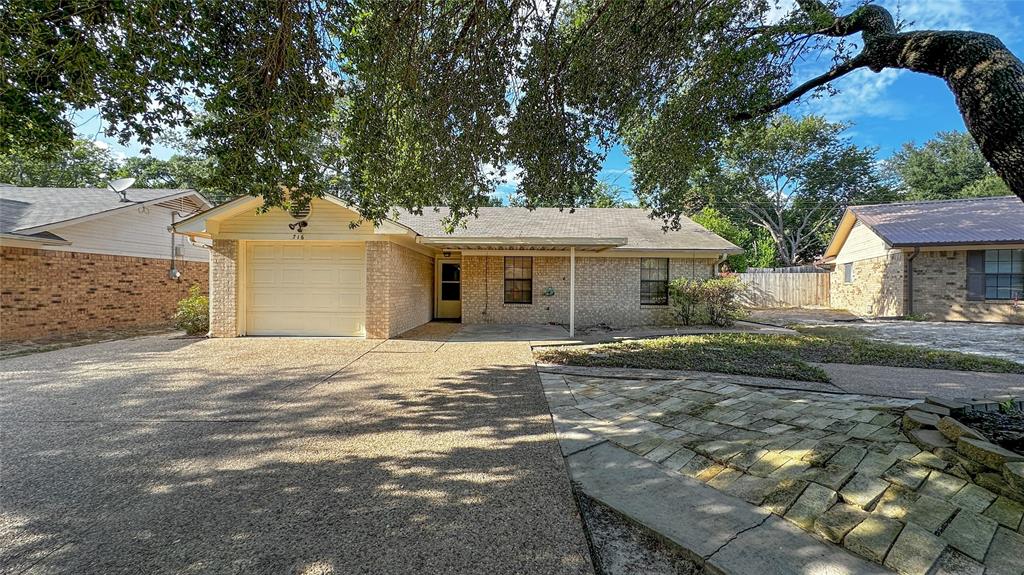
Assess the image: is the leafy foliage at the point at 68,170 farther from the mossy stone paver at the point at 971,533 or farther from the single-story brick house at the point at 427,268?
the mossy stone paver at the point at 971,533

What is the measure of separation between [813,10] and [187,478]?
23.7 ft

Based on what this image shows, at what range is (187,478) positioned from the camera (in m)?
3.05

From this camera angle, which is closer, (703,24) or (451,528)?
(451,528)

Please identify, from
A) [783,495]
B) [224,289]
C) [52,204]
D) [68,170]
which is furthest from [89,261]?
[68,170]

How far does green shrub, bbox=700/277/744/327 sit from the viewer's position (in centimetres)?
1150

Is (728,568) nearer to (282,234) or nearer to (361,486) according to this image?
(361,486)

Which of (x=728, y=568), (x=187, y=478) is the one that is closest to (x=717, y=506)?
(x=728, y=568)

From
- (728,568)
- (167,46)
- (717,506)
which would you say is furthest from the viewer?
(167,46)

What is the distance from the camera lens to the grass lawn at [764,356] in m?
6.35

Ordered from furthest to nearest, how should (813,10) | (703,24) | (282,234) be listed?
1. (282,234)
2. (703,24)
3. (813,10)

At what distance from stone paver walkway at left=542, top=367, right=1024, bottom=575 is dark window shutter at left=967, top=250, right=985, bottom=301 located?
13.6m

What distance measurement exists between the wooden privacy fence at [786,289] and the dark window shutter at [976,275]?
244 inches

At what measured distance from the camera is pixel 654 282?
41.2 ft

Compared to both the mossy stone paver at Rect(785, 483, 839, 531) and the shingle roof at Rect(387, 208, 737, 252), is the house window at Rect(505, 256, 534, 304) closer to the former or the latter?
the shingle roof at Rect(387, 208, 737, 252)
